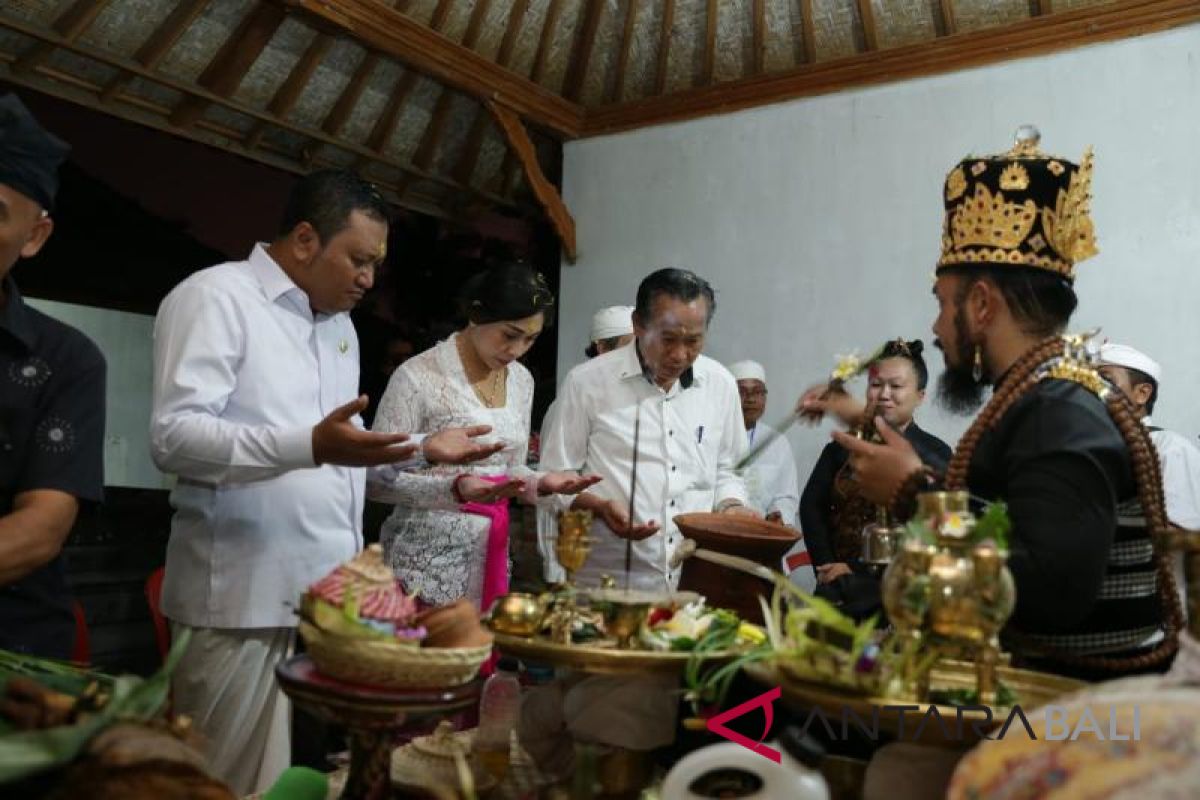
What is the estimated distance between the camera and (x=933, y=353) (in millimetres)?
5828

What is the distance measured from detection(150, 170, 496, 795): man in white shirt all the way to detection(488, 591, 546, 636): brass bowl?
16.3 inches

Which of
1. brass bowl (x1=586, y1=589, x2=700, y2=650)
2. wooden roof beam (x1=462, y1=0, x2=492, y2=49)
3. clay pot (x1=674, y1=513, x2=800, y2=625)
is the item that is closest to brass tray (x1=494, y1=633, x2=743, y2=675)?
brass bowl (x1=586, y1=589, x2=700, y2=650)

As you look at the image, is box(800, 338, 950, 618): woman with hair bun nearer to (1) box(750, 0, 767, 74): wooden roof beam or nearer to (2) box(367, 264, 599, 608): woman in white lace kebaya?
(2) box(367, 264, 599, 608): woman in white lace kebaya

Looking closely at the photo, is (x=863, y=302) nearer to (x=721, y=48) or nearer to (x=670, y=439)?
(x=721, y=48)

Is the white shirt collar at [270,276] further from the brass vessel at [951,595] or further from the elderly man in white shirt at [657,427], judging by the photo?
the brass vessel at [951,595]

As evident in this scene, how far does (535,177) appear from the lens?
6.94m

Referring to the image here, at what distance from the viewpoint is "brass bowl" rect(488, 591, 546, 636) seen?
6.65ft

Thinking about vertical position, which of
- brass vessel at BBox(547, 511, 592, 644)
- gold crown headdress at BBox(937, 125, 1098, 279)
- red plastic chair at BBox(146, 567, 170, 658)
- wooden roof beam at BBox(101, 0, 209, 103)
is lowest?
red plastic chair at BBox(146, 567, 170, 658)

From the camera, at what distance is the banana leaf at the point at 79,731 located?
123cm

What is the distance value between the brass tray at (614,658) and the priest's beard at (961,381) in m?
Answer: 0.78

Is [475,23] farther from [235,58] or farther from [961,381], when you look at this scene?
[961,381]

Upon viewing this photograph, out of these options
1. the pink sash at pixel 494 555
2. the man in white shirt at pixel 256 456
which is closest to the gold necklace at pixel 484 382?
the pink sash at pixel 494 555

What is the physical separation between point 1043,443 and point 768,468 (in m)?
3.76

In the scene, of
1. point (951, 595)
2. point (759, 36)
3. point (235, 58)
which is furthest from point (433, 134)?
point (951, 595)
